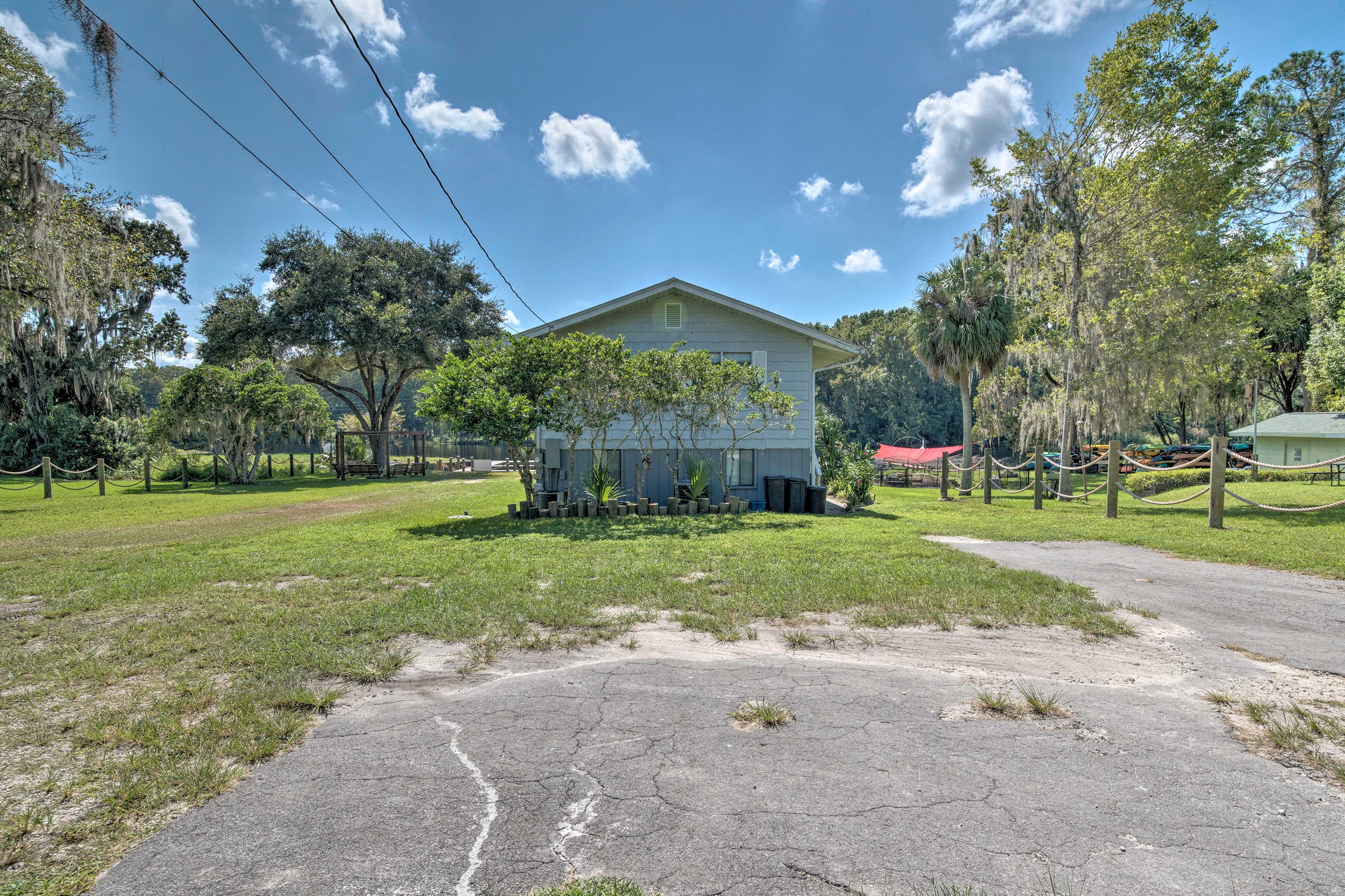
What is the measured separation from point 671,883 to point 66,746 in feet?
9.88

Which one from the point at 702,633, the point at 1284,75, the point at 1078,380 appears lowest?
the point at 702,633

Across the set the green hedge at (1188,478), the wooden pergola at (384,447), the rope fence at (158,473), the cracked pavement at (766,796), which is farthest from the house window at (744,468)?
the wooden pergola at (384,447)

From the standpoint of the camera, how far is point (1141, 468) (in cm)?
1597

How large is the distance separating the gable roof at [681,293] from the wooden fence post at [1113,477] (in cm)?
559

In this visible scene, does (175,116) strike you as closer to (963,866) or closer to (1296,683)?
(963,866)

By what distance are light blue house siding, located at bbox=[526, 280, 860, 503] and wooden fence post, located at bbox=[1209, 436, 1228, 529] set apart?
7.30m

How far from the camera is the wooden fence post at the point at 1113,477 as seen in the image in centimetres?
1141

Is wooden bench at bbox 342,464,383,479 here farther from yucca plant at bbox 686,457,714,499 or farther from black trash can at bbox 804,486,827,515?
black trash can at bbox 804,486,827,515

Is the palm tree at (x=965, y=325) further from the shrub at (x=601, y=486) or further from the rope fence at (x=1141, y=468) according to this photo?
the shrub at (x=601, y=486)

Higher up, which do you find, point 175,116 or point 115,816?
point 175,116

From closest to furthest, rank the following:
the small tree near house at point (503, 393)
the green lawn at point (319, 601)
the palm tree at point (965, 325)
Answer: the green lawn at point (319, 601), the small tree near house at point (503, 393), the palm tree at point (965, 325)

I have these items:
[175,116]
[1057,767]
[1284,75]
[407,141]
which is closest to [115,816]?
[1057,767]

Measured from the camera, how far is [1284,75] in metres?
23.5

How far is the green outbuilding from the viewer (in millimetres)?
23547
